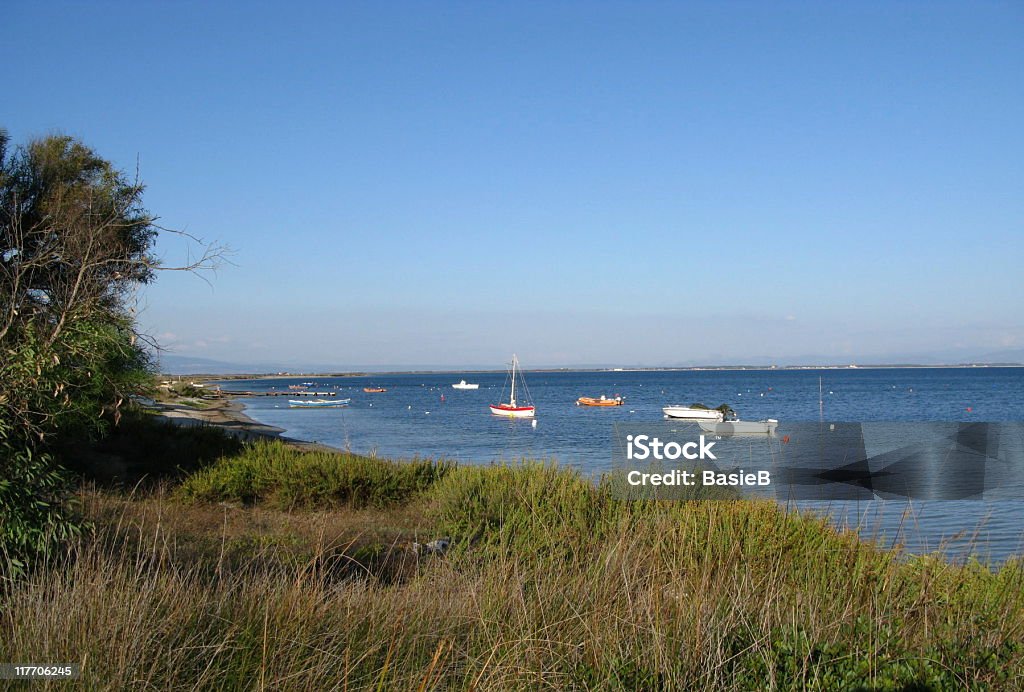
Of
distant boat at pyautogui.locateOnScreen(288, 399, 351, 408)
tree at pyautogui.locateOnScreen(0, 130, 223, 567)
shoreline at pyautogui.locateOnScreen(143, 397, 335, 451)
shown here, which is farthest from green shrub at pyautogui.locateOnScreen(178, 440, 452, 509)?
distant boat at pyautogui.locateOnScreen(288, 399, 351, 408)

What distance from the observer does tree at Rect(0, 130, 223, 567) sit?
18.9 feet

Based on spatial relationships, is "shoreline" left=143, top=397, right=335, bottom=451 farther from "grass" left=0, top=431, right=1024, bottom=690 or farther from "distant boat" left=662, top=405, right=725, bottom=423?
"distant boat" left=662, top=405, right=725, bottom=423

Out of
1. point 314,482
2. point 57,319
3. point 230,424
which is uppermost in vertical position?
point 57,319

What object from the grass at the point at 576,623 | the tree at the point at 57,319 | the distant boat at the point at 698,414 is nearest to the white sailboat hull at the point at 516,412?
the distant boat at the point at 698,414

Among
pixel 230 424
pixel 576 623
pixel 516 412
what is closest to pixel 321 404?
pixel 516 412

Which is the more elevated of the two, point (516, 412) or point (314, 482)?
point (314, 482)

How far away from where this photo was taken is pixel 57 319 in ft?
30.0

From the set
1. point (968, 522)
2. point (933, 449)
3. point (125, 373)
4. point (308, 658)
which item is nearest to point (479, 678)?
point (308, 658)

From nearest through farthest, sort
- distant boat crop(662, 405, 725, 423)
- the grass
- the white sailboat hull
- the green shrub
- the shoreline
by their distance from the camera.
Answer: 1. the grass
2. the green shrub
3. the shoreline
4. distant boat crop(662, 405, 725, 423)
5. the white sailboat hull

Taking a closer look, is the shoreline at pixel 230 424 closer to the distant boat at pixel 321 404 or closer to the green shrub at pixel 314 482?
the green shrub at pixel 314 482

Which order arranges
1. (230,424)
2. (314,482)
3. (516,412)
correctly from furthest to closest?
(516,412), (230,424), (314,482)

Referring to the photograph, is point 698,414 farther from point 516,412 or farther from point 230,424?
point 230,424

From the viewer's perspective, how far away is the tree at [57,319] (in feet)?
18.9

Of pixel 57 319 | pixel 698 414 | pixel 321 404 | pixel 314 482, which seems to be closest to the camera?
pixel 57 319
